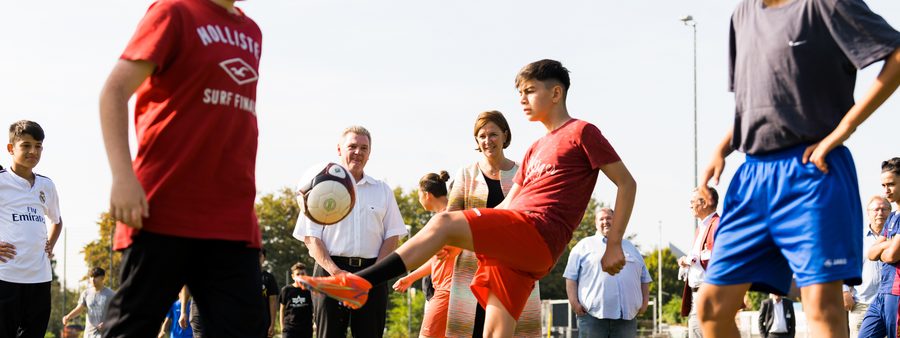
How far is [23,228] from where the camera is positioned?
8.62 metres

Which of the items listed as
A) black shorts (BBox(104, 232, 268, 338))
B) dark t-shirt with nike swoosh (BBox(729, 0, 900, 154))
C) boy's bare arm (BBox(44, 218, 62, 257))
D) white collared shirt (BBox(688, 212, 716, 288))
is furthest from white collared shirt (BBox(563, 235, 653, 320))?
black shorts (BBox(104, 232, 268, 338))

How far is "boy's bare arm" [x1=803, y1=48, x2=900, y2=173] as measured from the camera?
415 cm

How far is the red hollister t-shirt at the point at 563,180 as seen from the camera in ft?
18.1

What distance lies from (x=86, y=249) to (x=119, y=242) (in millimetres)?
37246

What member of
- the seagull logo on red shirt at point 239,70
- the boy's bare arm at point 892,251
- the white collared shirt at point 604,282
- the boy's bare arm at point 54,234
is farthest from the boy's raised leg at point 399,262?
the white collared shirt at point 604,282

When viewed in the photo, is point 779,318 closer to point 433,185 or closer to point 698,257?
point 698,257

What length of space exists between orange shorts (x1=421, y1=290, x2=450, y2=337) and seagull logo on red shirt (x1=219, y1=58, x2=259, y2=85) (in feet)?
14.8

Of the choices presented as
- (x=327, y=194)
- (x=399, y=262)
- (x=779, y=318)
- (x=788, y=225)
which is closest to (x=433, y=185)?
(x=327, y=194)

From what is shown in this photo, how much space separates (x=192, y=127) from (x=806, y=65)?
107 inches

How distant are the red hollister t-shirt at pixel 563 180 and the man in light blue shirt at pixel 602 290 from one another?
5.74 m

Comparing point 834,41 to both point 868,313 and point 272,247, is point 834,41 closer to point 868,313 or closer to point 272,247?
point 868,313

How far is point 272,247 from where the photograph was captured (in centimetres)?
4984

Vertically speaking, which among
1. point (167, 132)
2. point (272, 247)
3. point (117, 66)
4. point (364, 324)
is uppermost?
point (272, 247)

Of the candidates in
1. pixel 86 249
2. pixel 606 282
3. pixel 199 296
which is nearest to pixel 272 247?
pixel 86 249
